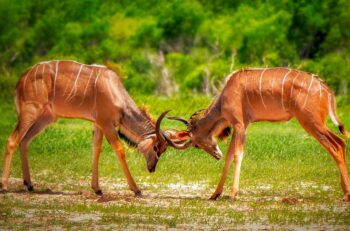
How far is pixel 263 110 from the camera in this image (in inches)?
515

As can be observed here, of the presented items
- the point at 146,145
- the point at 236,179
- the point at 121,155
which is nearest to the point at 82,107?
the point at 121,155

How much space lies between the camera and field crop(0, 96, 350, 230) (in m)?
10.8

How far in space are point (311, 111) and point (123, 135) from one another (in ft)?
7.92

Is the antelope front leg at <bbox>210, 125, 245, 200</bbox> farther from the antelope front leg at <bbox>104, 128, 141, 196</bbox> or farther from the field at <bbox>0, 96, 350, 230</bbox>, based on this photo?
the antelope front leg at <bbox>104, 128, 141, 196</bbox>

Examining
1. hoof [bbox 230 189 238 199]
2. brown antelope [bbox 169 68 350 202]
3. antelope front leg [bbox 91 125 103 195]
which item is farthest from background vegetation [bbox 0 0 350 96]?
hoof [bbox 230 189 238 199]

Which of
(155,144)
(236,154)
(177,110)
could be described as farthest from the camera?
(177,110)

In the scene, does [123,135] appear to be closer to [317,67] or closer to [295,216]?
[295,216]

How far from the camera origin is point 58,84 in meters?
13.3

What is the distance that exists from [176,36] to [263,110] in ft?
82.0

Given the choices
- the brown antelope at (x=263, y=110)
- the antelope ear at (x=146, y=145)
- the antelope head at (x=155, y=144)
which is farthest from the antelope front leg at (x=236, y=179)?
the antelope ear at (x=146, y=145)

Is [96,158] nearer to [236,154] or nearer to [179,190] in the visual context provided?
[179,190]

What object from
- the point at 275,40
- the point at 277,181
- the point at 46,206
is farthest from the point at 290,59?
the point at 46,206

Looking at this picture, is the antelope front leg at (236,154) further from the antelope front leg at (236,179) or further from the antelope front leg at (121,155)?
the antelope front leg at (121,155)

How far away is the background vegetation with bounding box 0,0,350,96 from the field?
14.3m
